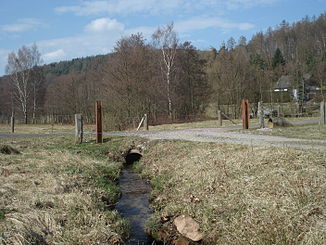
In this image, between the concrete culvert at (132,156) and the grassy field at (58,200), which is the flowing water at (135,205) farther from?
the concrete culvert at (132,156)

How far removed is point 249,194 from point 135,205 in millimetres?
3582

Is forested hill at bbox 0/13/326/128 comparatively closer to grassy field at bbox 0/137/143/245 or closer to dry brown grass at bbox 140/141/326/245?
grassy field at bbox 0/137/143/245

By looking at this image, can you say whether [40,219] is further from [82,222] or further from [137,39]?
[137,39]

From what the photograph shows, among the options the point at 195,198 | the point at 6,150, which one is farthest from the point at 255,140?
the point at 6,150

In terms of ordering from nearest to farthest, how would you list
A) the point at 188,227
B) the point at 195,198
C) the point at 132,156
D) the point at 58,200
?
the point at 188,227 < the point at 58,200 < the point at 195,198 < the point at 132,156

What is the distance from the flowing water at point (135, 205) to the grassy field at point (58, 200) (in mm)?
296

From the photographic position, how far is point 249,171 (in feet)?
29.3

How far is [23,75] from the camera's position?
55500 mm

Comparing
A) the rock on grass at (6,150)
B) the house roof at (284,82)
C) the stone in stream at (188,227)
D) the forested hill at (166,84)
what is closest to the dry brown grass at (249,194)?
the stone in stream at (188,227)

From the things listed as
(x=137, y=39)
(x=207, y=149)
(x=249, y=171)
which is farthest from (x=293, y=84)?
(x=249, y=171)

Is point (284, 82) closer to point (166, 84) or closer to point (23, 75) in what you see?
point (166, 84)

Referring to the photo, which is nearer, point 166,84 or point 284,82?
point 166,84

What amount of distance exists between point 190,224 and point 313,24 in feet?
307

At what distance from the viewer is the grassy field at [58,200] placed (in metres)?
6.32
